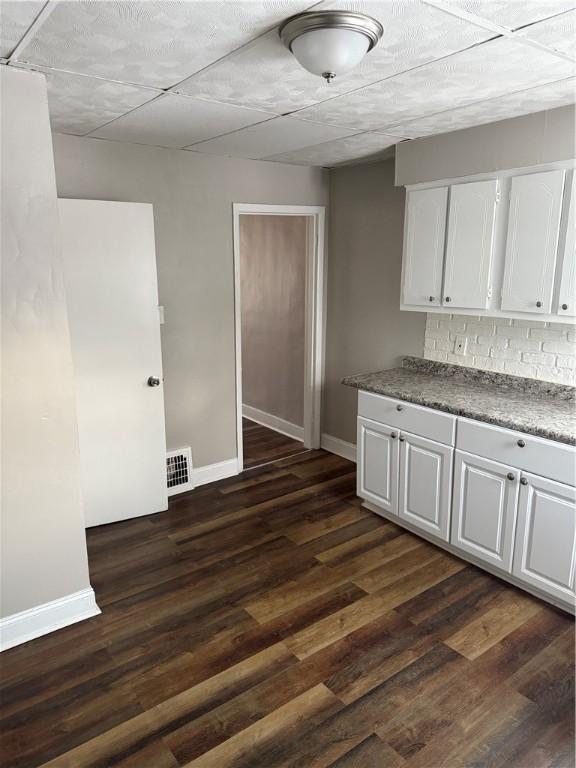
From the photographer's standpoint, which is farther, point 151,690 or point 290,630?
point 290,630

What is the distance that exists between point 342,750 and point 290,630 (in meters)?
0.64

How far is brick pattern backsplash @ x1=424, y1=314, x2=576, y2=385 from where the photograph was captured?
9.60 feet

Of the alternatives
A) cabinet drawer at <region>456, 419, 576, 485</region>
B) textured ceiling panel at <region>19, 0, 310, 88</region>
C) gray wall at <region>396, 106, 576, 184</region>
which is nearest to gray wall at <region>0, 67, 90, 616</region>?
textured ceiling panel at <region>19, 0, 310, 88</region>

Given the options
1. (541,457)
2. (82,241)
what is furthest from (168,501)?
(541,457)

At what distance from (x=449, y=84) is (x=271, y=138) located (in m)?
1.24

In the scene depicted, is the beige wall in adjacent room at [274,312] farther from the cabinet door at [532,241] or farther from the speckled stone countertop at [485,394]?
the cabinet door at [532,241]

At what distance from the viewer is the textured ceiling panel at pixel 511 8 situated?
1.52m

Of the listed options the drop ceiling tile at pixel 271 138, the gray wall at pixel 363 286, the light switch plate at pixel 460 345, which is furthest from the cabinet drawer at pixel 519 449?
the drop ceiling tile at pixel 271 138

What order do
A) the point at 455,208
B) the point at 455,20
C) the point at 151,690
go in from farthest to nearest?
the point at 455,208, the point at 151,690, the point at 455,20

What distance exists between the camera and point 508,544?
270 centimetres

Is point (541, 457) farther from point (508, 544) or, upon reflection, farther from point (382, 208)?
point (382, 208)

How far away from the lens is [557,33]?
1.72 m

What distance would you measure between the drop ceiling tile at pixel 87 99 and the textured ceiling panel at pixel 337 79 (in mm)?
269

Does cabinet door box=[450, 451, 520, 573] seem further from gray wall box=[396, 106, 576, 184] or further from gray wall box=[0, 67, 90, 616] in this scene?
gray wall box=[0, 67, 90, 616]
